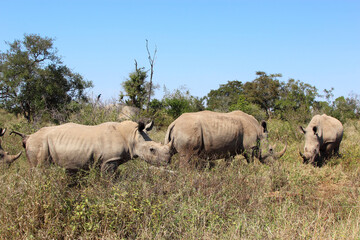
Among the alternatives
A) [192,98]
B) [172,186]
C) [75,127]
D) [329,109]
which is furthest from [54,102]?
[172,186]

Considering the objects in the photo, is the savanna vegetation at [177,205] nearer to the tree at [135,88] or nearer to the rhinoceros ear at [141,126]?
the rhinoceros ear at [141,126]

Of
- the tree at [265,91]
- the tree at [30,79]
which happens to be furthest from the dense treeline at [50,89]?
the tree at [265,91]

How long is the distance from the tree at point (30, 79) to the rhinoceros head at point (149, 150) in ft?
56.0

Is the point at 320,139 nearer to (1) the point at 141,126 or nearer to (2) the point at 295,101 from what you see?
(1) the point at 141,126

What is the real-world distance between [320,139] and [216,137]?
3478 mm

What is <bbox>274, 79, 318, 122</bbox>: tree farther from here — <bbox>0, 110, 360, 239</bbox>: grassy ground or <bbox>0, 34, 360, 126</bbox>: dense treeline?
<bbox>0, 110, 360, 239</bbox>: grassy ground

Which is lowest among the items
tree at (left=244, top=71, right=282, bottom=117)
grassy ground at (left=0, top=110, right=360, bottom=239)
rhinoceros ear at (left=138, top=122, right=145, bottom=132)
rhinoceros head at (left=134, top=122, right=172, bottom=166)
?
grassy ground at (left=0, top=110, right=360, bottom=239)

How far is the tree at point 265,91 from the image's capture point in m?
36.5

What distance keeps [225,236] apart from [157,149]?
7.72 feet

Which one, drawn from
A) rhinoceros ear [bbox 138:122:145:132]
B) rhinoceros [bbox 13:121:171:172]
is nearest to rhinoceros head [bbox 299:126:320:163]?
rhinoceros ear [bbox 138:122:145:132]

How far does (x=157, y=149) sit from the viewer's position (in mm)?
5730

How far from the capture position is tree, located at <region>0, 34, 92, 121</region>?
2198 cm

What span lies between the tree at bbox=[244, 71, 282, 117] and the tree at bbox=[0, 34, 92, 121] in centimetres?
2165

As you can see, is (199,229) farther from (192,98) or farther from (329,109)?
(192,98)
